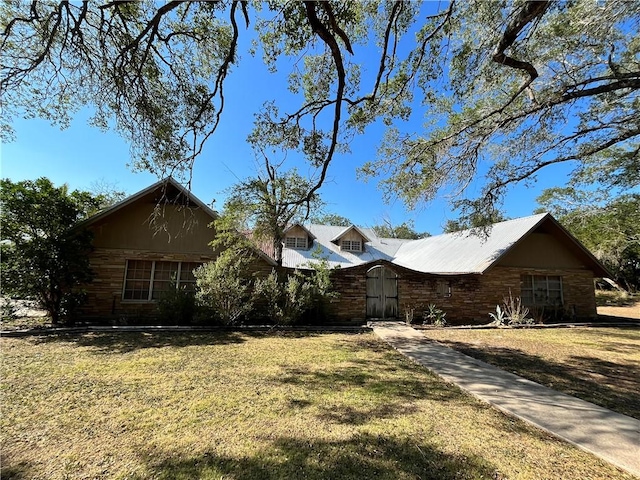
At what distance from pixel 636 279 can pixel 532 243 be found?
855 inches

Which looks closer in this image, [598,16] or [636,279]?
[598,16]

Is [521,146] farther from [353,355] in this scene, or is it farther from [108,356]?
[108,356]

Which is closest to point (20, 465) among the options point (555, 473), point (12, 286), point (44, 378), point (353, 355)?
point (44, 378)

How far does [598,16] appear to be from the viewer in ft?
20.2

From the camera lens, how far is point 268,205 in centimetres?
1086

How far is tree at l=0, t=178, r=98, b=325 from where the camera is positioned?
29.7 ft

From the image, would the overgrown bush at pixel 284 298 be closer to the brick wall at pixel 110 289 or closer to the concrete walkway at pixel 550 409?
the brick wall at pixel 110 289

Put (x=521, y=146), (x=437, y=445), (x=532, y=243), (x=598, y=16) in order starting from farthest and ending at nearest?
(x=532, y=243)
(x=521, y=146)
(x=598, y=16)
(x=437, y=445)

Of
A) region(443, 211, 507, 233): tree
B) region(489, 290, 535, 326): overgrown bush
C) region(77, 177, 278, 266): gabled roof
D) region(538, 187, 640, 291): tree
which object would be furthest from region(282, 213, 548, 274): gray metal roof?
region(77, 177, 278, 266): gabled roof

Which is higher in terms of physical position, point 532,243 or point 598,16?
point 598,16

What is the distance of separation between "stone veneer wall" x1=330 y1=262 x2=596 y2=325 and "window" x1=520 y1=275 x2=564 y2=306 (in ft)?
1.21

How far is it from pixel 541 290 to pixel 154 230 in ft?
57.2

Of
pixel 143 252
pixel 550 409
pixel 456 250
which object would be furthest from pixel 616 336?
pixel 143 252

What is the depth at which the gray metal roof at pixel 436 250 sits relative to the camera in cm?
1404
